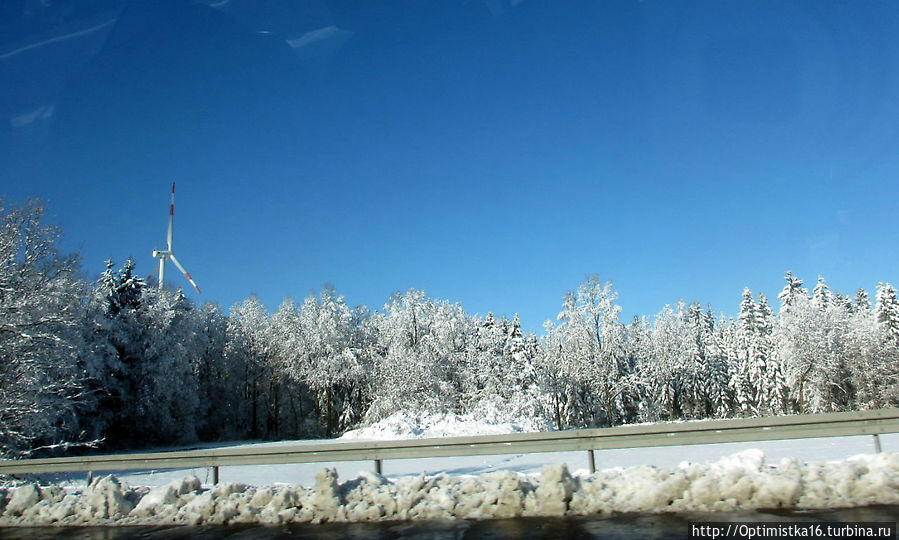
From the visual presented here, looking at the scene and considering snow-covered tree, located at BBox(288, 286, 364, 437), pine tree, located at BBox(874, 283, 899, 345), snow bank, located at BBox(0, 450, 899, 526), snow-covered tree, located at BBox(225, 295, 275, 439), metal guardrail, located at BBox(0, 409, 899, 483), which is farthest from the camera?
snow-covered tree, located at BBox(225, 295, 275, 439)

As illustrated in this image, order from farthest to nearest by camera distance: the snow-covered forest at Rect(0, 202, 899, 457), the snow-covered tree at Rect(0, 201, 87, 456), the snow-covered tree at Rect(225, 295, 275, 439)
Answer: the snow-covered tree at Rect(225, 295, 275, 439), the snow-covered forest at Rect(0, 202, 899, 457), the snow-covered tree at Rect(0, 201, 87, 456)

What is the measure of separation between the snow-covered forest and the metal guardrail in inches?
744

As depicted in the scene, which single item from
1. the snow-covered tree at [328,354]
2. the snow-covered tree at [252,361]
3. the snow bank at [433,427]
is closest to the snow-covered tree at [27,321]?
the snow bank at [433,427]

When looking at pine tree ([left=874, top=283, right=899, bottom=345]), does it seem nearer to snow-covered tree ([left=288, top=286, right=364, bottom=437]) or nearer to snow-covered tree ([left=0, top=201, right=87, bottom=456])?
snow-covered tree ([left=288, top=286, right=364, bottom=437])

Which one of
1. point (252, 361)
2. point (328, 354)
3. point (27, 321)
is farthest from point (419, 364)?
point (27, 321)

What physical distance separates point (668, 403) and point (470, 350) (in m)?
23.0

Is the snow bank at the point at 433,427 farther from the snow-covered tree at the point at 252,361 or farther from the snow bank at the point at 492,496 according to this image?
the snow-covered tree at the point at 252,361

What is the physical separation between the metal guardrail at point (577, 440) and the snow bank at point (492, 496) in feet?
3.24

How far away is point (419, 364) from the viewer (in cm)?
4772

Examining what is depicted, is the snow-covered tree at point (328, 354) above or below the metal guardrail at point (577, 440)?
above

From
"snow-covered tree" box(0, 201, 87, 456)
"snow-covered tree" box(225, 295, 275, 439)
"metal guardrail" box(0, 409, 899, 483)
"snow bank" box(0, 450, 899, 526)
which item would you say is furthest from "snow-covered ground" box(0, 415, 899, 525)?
"snow-covered tree" box(225, 295, 275, 439)

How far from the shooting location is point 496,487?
374 inches

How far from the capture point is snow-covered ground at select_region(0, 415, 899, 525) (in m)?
8.34

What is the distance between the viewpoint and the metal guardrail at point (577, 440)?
10.5 m
